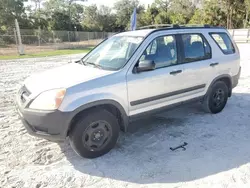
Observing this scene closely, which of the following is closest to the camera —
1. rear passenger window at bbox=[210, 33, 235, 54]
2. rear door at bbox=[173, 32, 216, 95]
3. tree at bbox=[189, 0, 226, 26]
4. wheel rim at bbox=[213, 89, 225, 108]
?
rear door at bbox=[173, 32, 216, 95]

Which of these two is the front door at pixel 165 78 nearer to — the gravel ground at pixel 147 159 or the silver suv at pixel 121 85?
the silver suv at pixel 121 85

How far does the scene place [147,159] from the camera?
3.50 meters

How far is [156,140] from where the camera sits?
161 inches

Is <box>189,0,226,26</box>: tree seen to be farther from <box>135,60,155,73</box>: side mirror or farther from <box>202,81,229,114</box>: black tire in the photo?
<box>135,60,155,73</box>: side mirror

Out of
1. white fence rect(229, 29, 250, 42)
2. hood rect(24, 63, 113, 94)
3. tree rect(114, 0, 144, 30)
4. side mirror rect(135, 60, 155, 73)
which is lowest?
hood rect(24, 63, 113, 94)

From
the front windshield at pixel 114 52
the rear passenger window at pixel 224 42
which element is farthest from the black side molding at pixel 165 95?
the rear passenger window at pixel 224 42

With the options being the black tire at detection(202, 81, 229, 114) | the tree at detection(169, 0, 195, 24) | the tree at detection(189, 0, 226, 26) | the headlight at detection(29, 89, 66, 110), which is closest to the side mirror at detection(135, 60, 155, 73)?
the headlight at detection(29, 89, 66, 110)

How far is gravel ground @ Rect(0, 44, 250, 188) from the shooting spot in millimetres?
3028

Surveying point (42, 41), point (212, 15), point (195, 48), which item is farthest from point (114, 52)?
point (212, 15)

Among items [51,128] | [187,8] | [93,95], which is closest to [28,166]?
[51,128]

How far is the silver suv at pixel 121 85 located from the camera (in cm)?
320

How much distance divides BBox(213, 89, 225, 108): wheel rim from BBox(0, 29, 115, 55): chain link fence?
65.1ft

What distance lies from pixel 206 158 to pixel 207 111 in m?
1.90

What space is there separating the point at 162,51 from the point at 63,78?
1724 mm
